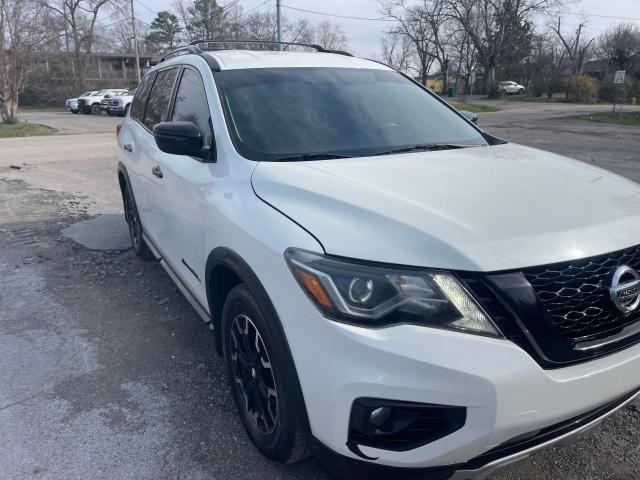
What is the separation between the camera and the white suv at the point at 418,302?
5.44ft

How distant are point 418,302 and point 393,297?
3.3 inches

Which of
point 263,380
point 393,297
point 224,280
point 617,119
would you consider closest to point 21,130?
point 224,280

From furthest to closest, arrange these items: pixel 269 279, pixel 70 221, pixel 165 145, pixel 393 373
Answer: pixel 70 221, pixel 165 145, pixel 269 279, pixel 393 373

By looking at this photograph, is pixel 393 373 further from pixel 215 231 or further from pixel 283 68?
pixel 283 68

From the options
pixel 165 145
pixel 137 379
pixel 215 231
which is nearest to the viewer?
pixel 215 231

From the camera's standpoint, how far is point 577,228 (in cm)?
187

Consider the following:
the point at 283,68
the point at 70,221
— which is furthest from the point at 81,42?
the point at 283,68

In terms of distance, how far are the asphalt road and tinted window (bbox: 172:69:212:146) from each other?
4.79ft

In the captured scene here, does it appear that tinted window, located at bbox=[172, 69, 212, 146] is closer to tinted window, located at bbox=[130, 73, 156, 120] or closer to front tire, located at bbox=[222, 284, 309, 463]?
front tire, located at bbox=[222, 284, 309, 463]

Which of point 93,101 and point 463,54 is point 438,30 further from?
point 93,101

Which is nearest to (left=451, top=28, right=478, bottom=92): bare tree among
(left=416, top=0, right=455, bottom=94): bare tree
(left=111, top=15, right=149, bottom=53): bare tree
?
(left=416, top=0, right=455, bottom=94): bare tree

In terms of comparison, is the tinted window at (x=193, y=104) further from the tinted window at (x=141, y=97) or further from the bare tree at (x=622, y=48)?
the bare tree at (x=622, y=48)

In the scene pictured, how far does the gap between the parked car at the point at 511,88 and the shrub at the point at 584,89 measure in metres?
10.1

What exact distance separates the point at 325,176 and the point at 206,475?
1.45 metres
